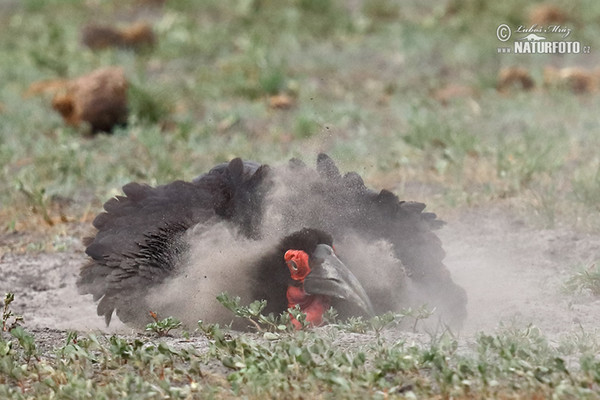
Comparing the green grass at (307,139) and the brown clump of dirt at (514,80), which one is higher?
the brown clump of dirt at (514,80)

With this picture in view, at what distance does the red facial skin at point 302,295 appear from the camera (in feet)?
15.5

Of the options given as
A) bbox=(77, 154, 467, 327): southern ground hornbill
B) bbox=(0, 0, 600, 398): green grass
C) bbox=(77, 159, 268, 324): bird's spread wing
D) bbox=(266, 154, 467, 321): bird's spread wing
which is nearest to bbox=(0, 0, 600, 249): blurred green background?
bbox=(0, 0, 600, 398): green grass

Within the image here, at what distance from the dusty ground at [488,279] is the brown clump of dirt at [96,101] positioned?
314 cm

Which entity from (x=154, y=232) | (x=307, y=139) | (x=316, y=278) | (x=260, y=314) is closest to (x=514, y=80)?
(x=307, y=139)

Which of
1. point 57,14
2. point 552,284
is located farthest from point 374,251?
point 57,14

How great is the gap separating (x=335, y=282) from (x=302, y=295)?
0.22 meters

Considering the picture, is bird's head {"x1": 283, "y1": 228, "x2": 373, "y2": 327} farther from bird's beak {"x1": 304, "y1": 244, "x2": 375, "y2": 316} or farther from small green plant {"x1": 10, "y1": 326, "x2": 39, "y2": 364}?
small green plant {"x1": 10, "y1": 326, "x2": 39, "y2": 364}

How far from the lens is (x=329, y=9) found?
14.4m

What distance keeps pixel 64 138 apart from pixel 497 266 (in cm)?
437

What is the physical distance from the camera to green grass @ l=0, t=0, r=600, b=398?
387 centimetres

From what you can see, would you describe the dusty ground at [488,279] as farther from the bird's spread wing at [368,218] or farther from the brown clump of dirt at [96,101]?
the brown clump of dirt at [96,101]

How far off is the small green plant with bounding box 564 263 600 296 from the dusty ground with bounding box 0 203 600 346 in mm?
41

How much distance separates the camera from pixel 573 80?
11125 millimetres

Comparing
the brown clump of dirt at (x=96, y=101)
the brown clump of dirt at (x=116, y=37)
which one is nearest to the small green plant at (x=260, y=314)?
the brown clump of dirt at (x=96, y=101)
